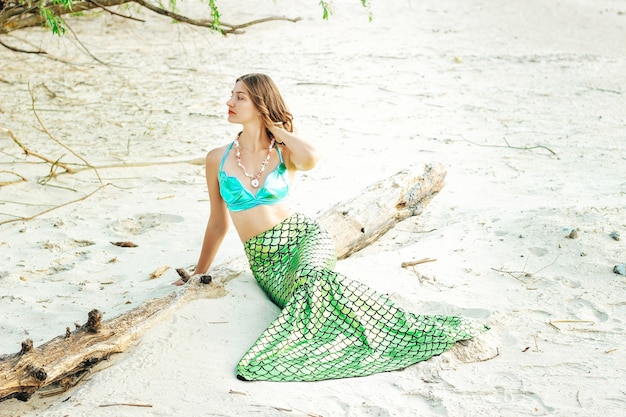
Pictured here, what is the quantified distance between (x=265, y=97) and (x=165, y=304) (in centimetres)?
119

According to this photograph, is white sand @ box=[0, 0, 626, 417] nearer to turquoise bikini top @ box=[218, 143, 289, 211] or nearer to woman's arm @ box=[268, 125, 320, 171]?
turquoise bikini top @ box=[218, 143, 289, 211]

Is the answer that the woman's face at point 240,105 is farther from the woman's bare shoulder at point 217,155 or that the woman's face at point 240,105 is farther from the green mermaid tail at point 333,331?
the green mermaid tail at point 333,331

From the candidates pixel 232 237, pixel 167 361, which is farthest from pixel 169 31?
pixel 167 361

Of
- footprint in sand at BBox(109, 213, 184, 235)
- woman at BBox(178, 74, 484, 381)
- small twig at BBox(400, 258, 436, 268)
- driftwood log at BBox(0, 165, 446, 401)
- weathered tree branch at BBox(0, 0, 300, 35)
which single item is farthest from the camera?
weathered tree branch at BBox(0, 0, 300, 35)

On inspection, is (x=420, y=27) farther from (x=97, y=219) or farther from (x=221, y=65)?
(x=97, y=219)

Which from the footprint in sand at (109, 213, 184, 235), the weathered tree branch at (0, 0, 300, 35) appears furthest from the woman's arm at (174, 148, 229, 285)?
the weathered tree branch at (0, 0, 300, 35)

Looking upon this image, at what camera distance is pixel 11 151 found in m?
7.06

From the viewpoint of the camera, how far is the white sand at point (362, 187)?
Result: 3.42 metres

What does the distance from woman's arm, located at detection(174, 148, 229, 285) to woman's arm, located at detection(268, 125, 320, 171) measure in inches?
13.4

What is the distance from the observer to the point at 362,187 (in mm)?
6426

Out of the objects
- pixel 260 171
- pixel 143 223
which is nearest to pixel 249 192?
pixel 260 171

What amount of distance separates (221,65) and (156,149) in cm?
326

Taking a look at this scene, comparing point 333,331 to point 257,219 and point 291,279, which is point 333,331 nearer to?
point 291,279

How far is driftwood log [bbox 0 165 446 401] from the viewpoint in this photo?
10.3 feet
